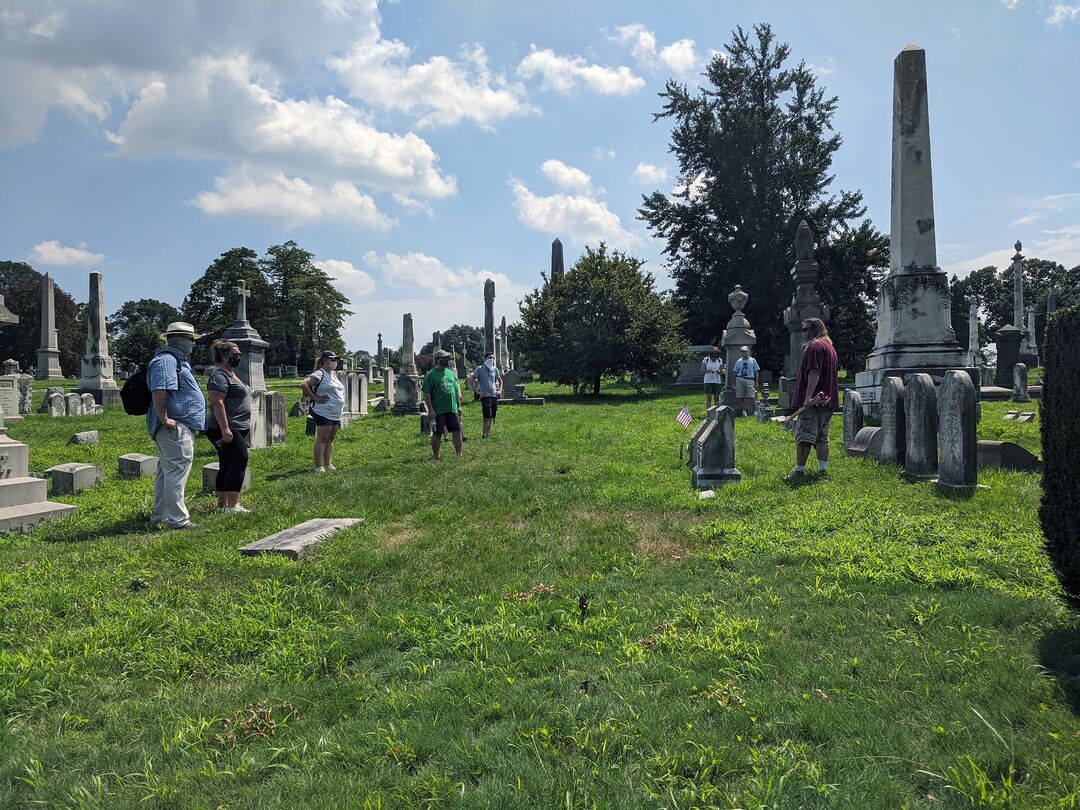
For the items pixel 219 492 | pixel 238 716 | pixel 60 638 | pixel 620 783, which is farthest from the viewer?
pixel 219 492

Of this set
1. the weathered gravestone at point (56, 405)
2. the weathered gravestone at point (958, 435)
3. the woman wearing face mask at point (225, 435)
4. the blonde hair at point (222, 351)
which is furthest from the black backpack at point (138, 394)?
the weathered gravestone at point (56, 405)

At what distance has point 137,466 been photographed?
30.2ft

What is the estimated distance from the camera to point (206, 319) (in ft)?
174

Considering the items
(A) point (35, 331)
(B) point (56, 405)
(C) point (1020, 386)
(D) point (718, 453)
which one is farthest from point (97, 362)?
(A) point (35, 331)

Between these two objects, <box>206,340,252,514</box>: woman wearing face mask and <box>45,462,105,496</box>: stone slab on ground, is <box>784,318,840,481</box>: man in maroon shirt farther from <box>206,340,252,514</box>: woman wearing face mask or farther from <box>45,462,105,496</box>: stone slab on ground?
<box>45,462,105,496</box>: stone slab on ground

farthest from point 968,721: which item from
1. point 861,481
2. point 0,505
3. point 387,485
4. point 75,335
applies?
point 75,335

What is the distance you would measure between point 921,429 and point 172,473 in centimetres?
784

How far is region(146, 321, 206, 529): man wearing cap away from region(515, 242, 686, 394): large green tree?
19711mm

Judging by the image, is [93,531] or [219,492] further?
[219,492]

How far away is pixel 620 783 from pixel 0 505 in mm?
6930

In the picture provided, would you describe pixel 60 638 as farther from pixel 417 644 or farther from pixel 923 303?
pixel 923 303

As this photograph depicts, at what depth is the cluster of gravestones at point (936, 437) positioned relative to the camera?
6.36 m

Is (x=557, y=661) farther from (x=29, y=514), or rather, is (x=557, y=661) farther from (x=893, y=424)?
(x=893, y=424)

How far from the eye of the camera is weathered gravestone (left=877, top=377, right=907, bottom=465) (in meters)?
7.78
